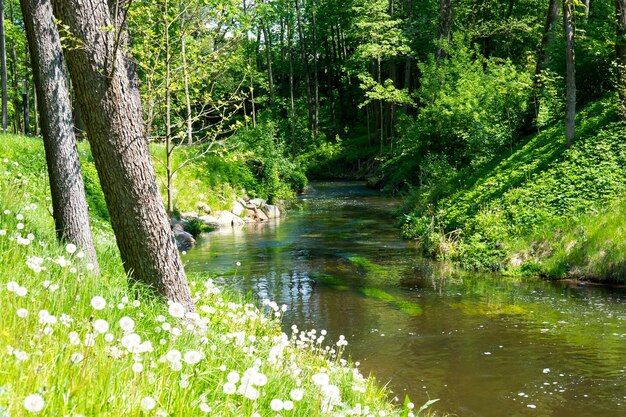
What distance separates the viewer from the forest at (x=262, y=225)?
3246 mm

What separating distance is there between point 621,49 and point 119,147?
1421 cm

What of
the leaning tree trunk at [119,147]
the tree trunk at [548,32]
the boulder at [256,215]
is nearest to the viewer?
the leaning tree trunk at [119,147]

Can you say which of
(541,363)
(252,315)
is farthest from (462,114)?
(252,315)

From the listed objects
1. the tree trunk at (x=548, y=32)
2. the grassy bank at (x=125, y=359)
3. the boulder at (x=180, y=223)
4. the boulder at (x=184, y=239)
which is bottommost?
the boulder at (x=184, y=239)

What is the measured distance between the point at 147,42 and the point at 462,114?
14.8 m

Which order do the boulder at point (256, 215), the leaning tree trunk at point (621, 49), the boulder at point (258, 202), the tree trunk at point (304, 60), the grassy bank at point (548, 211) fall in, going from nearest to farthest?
1. the grassy bank at point (548, 211)
2. the leaning tree trunk at point (621, 49)
3. the boulder at point (256, 215)
4. the boulder at point (258, 202)
5. the tree trunk at point (304, 60)

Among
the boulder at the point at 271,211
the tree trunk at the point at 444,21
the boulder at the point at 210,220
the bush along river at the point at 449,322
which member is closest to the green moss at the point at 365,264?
the bush along river at the point at 449,322

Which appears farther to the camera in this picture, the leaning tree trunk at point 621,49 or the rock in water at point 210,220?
the rock in water at point 210,220

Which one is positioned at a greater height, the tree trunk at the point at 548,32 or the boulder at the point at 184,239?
the tree trunk at the point at 548,32

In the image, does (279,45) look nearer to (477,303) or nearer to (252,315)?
(477,303)

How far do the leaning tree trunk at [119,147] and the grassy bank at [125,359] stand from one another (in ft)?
0.94

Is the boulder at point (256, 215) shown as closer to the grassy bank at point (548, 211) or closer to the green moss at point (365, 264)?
the grassy bank at point (548, 211)

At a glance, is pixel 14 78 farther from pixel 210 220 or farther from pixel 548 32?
pixel 548 32

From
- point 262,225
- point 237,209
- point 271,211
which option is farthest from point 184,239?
point 271,211
